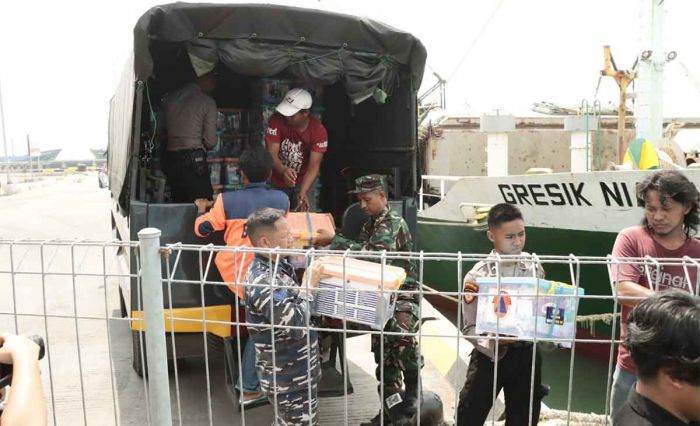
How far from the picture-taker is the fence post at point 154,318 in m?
2.33

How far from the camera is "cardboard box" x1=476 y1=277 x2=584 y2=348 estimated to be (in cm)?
233

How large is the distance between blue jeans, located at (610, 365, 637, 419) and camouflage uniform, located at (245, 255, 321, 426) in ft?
4.82

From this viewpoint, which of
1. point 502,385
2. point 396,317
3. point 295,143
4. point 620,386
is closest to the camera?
point 620,386

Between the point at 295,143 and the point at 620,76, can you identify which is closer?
the point at 295,143

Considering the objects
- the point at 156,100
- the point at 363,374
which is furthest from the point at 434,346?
the point at 156,100

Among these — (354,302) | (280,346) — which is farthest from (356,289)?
(280,346)

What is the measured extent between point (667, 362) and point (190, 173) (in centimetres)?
420

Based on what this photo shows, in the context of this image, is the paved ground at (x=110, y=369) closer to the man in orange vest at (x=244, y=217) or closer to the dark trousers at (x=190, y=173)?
the man in orange vest at (x=244, y=217)

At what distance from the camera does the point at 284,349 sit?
294cm

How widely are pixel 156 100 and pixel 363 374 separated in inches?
137

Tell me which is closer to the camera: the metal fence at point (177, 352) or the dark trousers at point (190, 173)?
the metal fence at point (177, 352)

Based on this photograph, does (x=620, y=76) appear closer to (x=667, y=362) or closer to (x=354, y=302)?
(x=354, y=302)

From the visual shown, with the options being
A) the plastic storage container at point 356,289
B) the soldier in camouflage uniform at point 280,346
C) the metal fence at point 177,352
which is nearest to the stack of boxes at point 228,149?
the metal fence at point 177,352

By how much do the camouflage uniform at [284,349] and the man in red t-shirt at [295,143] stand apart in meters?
2.37
